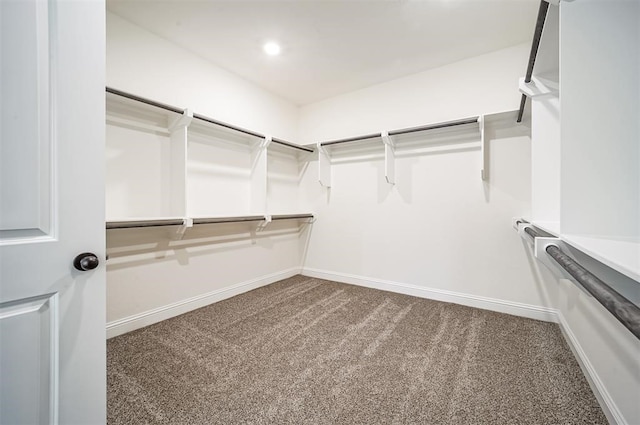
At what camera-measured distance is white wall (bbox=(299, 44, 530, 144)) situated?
251cm

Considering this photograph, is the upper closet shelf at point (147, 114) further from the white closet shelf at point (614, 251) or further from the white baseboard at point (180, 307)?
the white closet shelf at point (614, 251)

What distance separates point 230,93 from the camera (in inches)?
116

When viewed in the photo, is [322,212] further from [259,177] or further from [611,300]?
[611,300]

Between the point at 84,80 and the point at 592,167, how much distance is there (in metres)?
1.77

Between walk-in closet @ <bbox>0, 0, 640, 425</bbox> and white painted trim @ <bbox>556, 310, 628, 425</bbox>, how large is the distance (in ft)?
0.06

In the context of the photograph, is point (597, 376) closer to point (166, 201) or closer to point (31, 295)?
point (31, 295)

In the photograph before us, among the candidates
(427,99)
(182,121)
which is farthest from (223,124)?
(427,99)

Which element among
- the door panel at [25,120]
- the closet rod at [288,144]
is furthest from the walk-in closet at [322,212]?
the closet rod at [288,144]

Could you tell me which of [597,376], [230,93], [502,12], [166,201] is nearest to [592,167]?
[597,376]

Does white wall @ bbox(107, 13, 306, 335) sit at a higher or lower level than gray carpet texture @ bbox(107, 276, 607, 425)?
higher

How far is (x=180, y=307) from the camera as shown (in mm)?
2514

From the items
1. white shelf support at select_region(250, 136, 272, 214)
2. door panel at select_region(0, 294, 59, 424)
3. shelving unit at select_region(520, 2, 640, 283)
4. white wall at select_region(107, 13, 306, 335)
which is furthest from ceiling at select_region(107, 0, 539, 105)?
door panel at select_region(0, 294, 59, 424)

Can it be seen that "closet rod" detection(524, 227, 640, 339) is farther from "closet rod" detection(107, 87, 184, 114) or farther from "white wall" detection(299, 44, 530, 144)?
"closet rod" detection(107, 87, 184, 114)

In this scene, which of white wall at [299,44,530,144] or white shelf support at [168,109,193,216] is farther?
white wall at [299,44,530,144]
